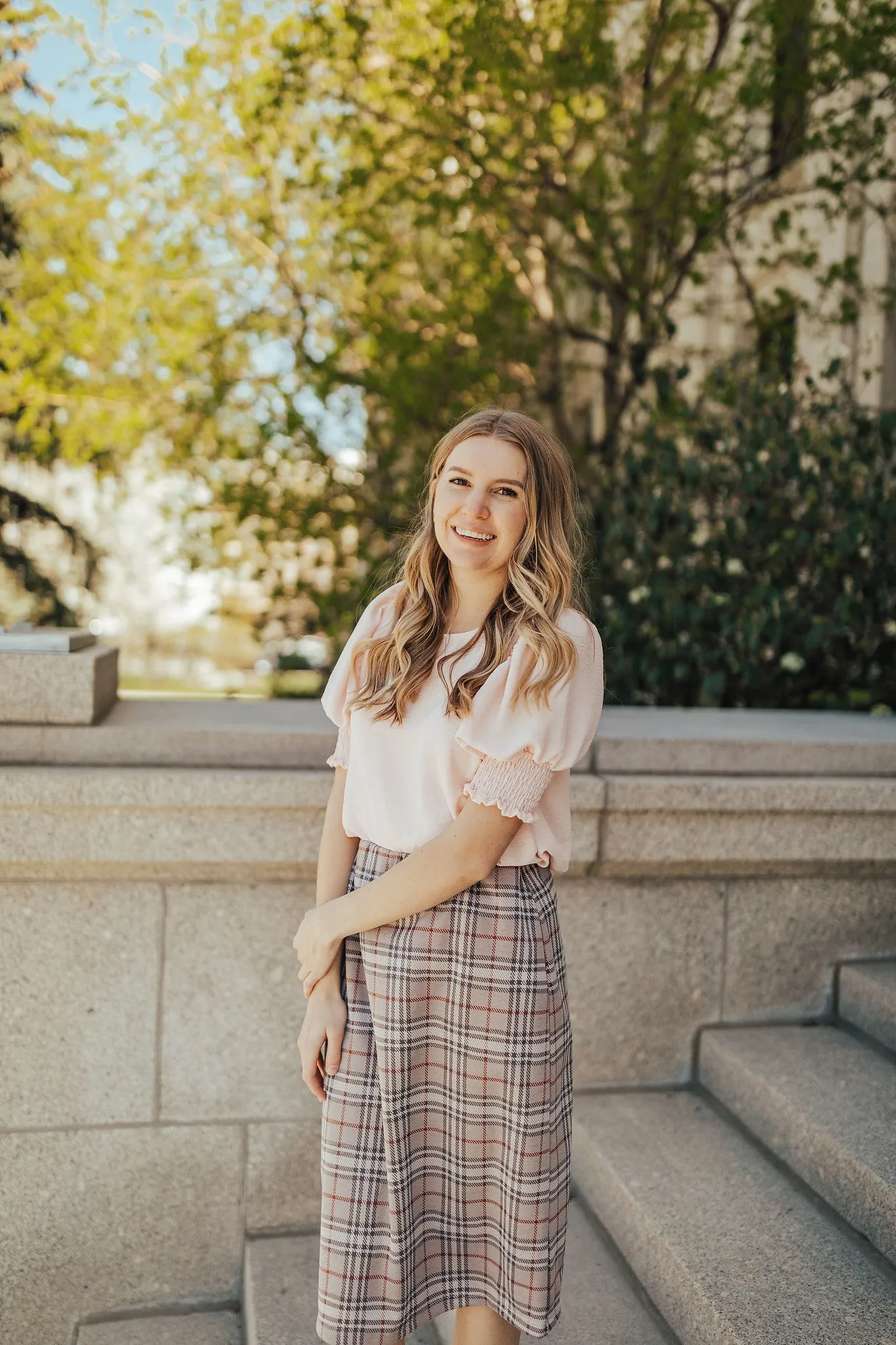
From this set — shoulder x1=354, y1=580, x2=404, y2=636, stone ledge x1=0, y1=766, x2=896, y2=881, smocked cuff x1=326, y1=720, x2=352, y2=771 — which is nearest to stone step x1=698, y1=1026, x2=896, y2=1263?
stone ledge x1=0, y1=766, x2=896, y2=881

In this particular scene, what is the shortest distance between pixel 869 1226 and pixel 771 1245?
0.22m

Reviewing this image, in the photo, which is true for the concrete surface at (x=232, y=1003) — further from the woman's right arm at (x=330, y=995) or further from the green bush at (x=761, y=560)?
the green bush at (x=761, y=560)

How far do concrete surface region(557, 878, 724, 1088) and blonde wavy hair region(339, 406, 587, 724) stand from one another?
Answer: 1.30 meters

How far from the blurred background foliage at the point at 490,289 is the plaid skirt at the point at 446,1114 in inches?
93.1

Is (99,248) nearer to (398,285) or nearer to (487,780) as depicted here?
(398,285)

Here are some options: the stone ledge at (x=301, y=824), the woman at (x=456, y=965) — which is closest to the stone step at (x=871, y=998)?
the stone ledge at (x=301, y=824)

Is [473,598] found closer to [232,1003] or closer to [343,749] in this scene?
[343,749]

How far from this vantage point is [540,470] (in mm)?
2012

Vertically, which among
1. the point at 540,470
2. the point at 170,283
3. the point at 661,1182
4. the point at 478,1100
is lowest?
the point at 661,1182

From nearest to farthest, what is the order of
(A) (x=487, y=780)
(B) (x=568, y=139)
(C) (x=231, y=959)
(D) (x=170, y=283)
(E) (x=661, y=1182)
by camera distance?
(A) (x=487, y=780)
(E) (x=661, y=1182)
(C) (x=231, y=959)
(B) (x=568, y=139)
(D) (x=170, y=283)

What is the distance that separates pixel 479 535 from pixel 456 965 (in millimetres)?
767

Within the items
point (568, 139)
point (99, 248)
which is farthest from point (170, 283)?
point (568, 139)

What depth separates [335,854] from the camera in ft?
7.00

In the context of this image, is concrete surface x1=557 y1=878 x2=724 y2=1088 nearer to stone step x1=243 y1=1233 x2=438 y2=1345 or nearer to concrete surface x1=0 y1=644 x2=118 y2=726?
stone step x1=243 y1=1233 x2=438 y2=1345
